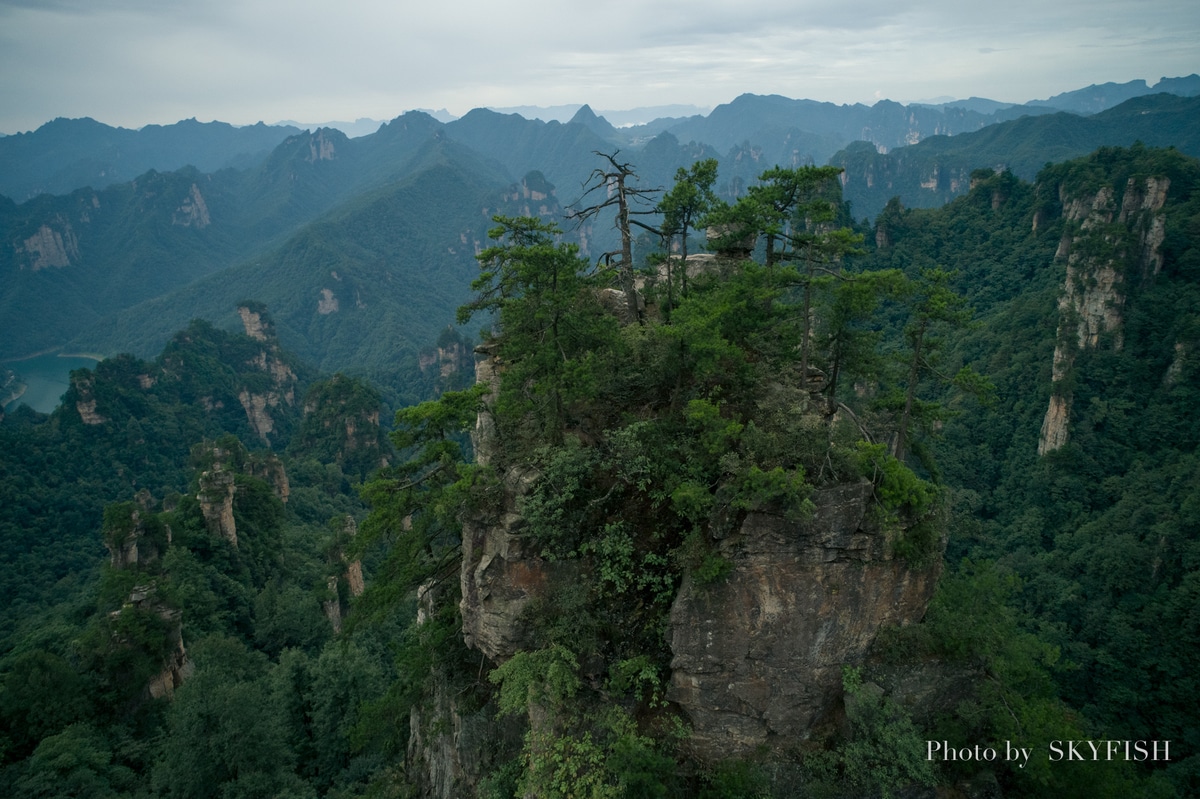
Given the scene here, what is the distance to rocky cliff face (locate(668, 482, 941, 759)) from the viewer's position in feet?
33.7

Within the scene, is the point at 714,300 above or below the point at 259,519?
above

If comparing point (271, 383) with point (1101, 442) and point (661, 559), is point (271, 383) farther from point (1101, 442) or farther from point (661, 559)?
point (1101, 442)

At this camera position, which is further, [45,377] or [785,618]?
[45,377]

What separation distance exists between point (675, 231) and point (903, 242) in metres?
70.3

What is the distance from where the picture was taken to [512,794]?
38.6 feet

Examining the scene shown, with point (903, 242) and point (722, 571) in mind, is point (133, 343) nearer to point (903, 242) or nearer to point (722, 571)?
point (903, 242)

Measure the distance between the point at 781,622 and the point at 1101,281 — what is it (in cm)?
4878

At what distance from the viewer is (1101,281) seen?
44656mm

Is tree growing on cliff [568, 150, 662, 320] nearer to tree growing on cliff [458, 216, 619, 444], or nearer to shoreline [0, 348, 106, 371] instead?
tree growing on cliff [458, 216, 619, 444]

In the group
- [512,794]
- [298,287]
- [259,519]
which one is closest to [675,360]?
[512,794]

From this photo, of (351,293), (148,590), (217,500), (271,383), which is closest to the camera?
(148,590)

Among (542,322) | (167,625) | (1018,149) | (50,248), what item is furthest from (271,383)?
(1018,149)

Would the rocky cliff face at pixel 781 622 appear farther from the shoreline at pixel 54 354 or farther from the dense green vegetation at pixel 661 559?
the shoreline at pixel 54 354

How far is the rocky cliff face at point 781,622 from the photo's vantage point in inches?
404
